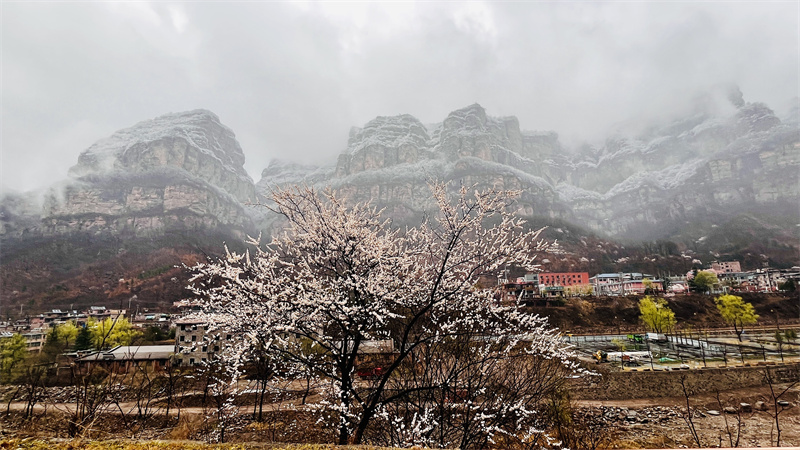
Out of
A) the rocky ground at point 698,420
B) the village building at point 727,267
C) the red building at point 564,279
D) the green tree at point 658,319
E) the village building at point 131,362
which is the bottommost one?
the rocky ground at point 698,420

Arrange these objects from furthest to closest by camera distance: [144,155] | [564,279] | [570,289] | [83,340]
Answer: [144,155]
[564,279]
[570,289]
[83,340]

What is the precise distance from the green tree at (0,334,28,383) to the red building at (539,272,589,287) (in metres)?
85.9

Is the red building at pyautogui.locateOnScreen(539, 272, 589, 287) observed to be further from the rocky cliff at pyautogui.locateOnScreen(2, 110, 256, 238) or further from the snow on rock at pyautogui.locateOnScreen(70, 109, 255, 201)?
the snow on rock at pyautogui.locateOnScreen(70, 109, 255, 201)

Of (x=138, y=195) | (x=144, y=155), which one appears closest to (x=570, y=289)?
(x=138, y=195)

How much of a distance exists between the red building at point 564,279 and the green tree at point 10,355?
8593 cm

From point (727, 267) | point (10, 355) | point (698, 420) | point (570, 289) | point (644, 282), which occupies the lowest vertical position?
point (698, 420)

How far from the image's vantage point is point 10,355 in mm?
26312

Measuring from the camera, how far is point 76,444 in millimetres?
2443

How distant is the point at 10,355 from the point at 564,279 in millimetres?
92158

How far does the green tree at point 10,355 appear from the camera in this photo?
23.5m

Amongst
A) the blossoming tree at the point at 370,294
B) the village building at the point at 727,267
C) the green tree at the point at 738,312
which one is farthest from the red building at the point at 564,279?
the blossoming tree at the point at 370,294

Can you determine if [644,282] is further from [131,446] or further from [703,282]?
[131,446]

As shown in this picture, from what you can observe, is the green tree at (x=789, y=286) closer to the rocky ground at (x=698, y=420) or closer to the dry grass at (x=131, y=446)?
the rocky ground at (x=698, y=420)

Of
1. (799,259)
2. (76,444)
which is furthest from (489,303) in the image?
A: (799,259)
